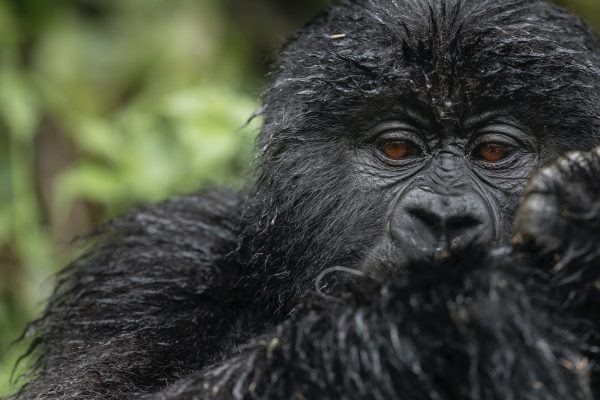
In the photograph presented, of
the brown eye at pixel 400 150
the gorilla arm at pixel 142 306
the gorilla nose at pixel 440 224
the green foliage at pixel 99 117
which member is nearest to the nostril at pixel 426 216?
the gorilla nose at pixel 440 224

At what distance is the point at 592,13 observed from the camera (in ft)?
25.8

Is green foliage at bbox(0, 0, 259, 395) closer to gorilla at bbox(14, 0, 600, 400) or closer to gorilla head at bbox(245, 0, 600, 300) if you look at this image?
gorilla at bbox(14, 0, 600, 400)

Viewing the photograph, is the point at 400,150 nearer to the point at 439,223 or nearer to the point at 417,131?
the point at 417,131

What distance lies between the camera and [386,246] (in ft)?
10.9

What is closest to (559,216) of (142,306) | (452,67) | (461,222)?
(461,222)

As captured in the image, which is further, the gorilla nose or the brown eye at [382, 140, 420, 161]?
the brown eye at [382, 140, 420, 161]

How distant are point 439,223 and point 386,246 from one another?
232 millimetres

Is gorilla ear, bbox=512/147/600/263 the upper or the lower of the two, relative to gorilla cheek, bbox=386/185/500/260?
upper

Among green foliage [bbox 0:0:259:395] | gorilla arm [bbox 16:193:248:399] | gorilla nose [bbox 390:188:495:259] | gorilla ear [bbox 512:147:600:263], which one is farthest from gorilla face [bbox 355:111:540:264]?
green foliage [bbox 0:0:259:395]

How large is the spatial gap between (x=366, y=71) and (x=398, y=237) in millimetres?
700

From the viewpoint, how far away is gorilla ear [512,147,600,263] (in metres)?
2.69

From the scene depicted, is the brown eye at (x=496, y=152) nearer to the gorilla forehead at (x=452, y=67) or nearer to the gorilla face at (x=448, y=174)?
the gorilla face at (x=448, y=174)

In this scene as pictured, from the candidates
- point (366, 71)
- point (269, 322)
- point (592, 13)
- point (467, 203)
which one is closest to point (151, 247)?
point (269, 322)

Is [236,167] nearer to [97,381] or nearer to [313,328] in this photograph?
[97,381]
